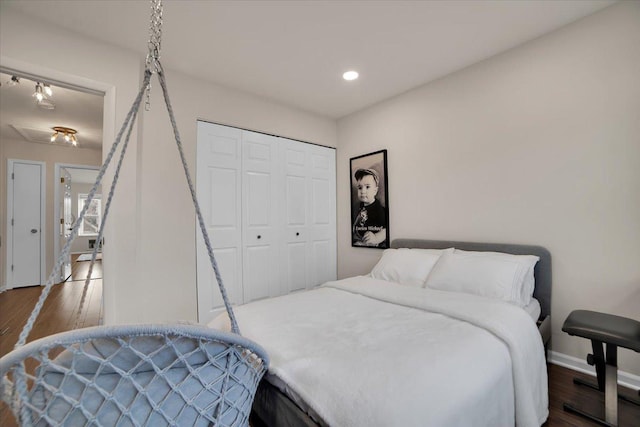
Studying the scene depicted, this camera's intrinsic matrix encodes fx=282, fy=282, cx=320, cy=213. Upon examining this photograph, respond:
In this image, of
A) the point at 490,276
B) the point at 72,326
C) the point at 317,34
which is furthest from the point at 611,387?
the point at 72,326

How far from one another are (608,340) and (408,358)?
123 cm

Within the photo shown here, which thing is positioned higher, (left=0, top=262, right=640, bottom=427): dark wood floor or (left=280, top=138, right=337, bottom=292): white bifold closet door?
(left=280, top=138, right=337, bottom=292): white bifold closet door

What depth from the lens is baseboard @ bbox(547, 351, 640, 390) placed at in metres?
1.91

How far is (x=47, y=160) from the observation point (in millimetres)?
5047

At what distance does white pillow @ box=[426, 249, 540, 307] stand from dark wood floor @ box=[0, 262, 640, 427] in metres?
0.59

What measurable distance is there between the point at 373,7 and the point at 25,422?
2576mm

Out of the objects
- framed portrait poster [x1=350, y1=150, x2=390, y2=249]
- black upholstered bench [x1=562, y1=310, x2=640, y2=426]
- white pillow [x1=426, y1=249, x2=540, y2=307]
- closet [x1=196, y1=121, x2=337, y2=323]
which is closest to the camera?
black upholstered bench [x1=562, y1=310, x2=640, y2=426]

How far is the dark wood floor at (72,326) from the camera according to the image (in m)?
1.66

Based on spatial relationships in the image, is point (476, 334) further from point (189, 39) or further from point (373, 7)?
point (189, 39)

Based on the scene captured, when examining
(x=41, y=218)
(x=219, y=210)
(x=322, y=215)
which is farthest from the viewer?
(x=41, y=218)

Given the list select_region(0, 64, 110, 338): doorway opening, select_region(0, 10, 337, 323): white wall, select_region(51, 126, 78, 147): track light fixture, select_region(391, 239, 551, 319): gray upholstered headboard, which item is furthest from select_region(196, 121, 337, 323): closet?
select_region(51, 126, 78, 147): track light fixture

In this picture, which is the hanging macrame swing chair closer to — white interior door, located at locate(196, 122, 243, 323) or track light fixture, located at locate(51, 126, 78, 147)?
white interior door, located at locate(196, 122, 243, 323)

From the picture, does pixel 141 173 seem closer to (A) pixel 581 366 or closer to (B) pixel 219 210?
(B) pixel 219 210

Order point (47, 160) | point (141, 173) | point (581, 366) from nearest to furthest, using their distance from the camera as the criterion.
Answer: point (581, 366)
point (141, 173)
point (47, 160)
